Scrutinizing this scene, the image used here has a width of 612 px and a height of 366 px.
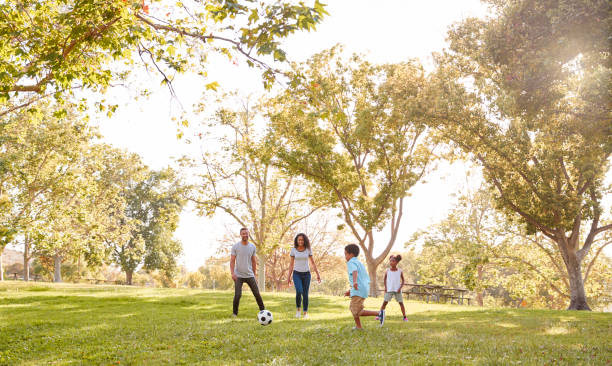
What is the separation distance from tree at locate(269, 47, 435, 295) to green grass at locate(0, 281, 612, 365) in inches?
524

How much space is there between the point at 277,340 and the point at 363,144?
20.4m

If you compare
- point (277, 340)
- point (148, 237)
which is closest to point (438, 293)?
point (277, 340)

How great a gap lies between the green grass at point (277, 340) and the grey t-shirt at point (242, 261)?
131 centimetres

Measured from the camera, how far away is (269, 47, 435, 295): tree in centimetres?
2556

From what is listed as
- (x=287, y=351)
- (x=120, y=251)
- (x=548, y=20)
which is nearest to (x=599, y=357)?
(x=287, y=351)

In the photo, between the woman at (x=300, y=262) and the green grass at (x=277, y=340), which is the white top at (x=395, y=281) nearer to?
the green grass at (x=277, y=340)

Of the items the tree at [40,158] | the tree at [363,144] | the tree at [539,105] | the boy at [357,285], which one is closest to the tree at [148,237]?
the tree at [40,158]

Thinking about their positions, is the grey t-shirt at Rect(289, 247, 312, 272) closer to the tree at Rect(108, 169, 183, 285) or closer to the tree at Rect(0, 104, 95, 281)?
the tree at Rect(0, 104, 95, 281)

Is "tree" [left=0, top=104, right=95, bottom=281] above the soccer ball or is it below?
above

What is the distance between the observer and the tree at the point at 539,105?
505 inches

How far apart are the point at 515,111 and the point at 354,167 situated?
1412 cm

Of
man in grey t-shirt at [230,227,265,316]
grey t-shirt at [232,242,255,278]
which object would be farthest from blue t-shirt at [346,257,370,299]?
grey t-shirt at [232,242,255,278]

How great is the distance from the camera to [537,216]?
2128 centimetres

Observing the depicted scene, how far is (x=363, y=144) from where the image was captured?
1080 inches
